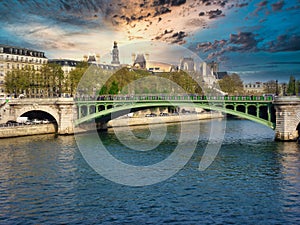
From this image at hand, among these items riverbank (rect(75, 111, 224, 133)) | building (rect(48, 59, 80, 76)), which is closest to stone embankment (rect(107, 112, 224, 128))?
riverbank (rect(75, 111, 224, 133))

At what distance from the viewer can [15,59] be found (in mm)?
102125

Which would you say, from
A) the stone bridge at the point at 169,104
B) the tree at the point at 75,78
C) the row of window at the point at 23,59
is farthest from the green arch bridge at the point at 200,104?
the row of window at the point at 23,59

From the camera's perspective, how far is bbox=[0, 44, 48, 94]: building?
98.7 meters

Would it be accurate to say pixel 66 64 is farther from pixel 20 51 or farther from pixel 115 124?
pixel 115 124

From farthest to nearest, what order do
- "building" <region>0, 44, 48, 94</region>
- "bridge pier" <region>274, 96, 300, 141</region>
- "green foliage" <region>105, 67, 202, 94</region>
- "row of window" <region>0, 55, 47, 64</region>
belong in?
"row of window" <region>0, 55, 47, 64</region> → "building" <region>0, 44, 48, 94</region> → "green foliage" <region>105, 67, 202, 94</region> → "bridge pier" <region>274, 96, 300, 141</region>

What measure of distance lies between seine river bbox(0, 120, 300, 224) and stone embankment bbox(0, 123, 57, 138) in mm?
12661

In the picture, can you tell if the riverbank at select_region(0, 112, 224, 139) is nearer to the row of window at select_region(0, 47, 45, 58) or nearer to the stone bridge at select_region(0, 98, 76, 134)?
the stone bridge at select_region(0, 98, 76, 134)

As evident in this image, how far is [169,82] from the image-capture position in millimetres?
106062

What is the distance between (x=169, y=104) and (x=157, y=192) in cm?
2967

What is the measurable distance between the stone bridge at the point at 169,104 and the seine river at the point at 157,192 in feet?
18.2

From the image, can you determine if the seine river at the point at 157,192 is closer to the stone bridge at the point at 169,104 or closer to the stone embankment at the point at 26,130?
the stone bridge at the point at 169,104

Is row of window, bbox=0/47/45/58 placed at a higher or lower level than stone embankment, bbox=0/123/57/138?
higher

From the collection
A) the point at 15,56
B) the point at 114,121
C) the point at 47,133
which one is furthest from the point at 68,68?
the point at 47,133

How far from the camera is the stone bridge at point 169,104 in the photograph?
4800cm
